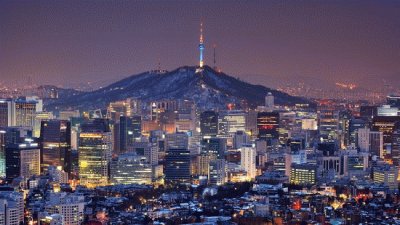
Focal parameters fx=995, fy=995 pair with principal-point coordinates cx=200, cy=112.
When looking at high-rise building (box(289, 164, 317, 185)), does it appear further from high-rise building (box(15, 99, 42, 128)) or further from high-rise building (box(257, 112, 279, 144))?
high-rise building (box(15, 99, 42, 128))

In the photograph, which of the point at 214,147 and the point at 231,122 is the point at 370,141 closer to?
the point at 214,147

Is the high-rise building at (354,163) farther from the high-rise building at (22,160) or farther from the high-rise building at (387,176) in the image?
the high-rise building at (22,160)

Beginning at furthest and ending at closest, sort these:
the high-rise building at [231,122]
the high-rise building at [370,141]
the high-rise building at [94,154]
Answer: the high-rise building at [231,122] → the high-rise building at [370,141] → the high-rise building at [94,154]

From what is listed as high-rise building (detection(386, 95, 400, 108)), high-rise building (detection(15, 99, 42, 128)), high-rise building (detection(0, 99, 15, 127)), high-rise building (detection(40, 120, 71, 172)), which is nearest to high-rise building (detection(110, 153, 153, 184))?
high-rise building (detection(40, 120, 71, 172))

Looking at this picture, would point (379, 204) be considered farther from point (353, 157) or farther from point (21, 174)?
point (21, 174)

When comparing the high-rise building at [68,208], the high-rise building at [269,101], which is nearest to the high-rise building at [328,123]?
the high-rise building at [269,101]
